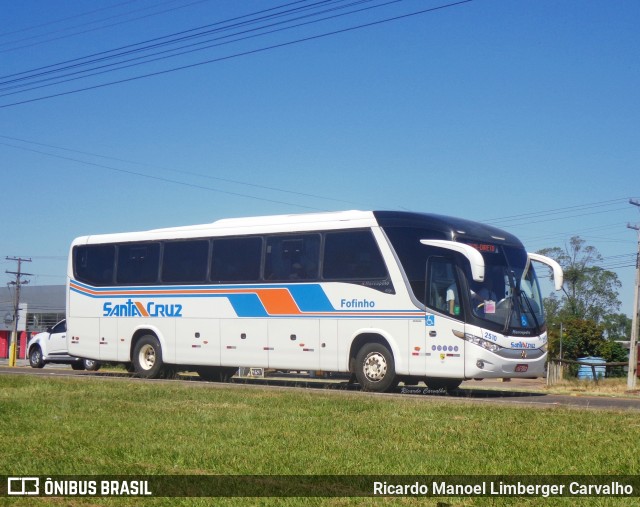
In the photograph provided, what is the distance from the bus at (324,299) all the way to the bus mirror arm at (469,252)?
0.08 ft

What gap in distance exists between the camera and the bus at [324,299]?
1966 cm

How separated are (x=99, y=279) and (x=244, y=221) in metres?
5.01

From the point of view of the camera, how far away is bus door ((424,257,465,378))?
1952cm

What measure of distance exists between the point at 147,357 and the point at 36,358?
13091mm

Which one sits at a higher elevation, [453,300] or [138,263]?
[138,263]

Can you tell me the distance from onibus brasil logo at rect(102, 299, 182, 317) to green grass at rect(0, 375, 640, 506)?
9.13 metres

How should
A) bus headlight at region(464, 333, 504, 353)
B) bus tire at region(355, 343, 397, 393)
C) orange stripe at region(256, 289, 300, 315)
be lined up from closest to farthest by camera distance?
bus headlight at region(464, 333, 504, 353), bus tire at region(355, 343, 397, 393), orange stripe at region(256, 289, 300, 315)

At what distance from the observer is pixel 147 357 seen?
25.3 meters

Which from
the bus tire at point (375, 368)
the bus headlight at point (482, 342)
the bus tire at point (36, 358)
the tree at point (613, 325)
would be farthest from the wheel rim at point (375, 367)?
the tree at point (613, 325)

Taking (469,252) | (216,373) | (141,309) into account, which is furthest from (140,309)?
(469,252)

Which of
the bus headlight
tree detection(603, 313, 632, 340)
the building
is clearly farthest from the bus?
tree detection(603, 313, 632, 340)

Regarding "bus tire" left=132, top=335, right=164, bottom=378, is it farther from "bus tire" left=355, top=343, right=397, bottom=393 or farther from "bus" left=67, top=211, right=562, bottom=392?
"bus tire" left=355, top=343, right=397, bottom=393

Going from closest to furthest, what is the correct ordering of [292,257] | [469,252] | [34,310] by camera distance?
[469,252] < [292,257] < [34,310]

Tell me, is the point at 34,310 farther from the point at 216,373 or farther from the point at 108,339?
the point at 216,373
